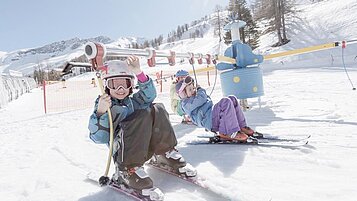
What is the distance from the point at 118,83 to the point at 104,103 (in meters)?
0.34

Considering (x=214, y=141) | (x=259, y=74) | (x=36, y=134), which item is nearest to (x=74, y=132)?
(x=36, y=134)

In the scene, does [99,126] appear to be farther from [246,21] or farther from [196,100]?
[246,21]

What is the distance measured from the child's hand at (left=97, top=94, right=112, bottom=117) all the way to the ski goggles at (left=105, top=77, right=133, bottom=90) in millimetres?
278

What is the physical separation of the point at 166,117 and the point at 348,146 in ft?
7.27

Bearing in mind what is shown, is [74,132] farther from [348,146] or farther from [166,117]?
[348,146]

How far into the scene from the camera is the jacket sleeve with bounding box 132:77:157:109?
2865 mm

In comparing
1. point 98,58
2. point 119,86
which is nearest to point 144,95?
point 119,86

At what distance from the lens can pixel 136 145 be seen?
256cm

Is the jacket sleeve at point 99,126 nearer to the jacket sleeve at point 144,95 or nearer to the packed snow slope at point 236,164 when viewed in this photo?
the jacket sleeve at point 144,95

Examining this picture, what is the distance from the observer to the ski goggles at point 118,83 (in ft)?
8.91

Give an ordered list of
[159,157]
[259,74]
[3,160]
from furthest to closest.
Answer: [259,74]
[3,160]
[159,157]

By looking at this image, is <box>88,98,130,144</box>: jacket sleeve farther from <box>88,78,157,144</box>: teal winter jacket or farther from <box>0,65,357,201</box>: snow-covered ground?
<box>0,65,357,201</box>: snow-covered ground

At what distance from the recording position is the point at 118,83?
2.74 metres

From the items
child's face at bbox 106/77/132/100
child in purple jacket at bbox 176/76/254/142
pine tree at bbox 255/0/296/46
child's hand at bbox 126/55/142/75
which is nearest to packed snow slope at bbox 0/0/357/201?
child in purple jacket at bbox 176/76/254/142
